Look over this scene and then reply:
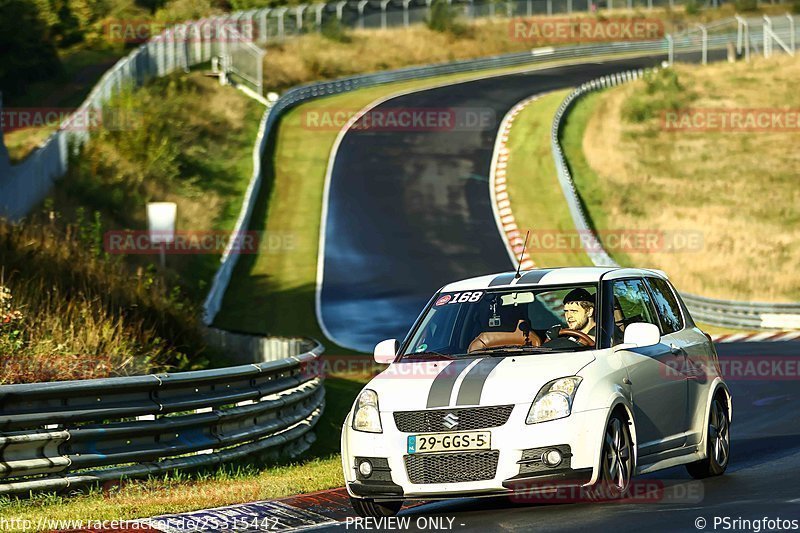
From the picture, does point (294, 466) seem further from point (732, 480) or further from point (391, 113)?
point (391, 113)

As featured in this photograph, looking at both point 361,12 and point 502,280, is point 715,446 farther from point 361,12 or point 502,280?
point 361,12

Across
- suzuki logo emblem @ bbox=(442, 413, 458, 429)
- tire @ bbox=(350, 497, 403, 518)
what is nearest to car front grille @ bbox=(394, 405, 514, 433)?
suzuki logo emblem @ bbox=(442, 413, 458, 429)

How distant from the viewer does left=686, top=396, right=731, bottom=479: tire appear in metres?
10.6

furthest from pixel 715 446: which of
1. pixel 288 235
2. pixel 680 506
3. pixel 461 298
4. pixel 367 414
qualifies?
pixel 288 235

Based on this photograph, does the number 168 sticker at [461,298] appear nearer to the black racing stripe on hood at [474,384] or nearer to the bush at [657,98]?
the black racing stripe on hood at [474,384]

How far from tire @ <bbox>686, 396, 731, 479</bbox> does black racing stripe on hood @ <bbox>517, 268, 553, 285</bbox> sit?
1.85 metres

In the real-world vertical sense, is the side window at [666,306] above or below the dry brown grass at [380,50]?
above

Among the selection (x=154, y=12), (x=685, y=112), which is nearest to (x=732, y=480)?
(x=685, y=112)

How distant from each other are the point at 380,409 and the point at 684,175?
42172mm

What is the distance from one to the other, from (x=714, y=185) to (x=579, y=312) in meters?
39.7

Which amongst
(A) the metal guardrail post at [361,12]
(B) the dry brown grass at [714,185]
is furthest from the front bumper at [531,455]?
(A) the metal guardrail post at [361,12]

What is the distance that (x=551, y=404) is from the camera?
8656 mm

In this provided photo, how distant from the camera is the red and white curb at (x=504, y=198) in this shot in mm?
35328

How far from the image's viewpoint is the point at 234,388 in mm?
12539
